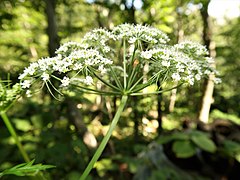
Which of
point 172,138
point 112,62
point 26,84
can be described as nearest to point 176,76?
point 112,62

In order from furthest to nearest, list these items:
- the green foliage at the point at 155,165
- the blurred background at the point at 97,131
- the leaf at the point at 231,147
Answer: the leaf at the point at 231,147, the green foliage at the point at 155,165, the blurred background at the point at 97,131

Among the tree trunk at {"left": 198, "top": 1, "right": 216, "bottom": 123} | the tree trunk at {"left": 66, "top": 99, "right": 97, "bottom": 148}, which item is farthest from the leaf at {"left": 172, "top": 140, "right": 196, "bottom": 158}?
the tree trunk at {"left": 198, "top": 1, "right": 216, "bottom": 123}

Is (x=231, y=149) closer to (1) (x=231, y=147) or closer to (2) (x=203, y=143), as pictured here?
(1) (x=231, y=147)

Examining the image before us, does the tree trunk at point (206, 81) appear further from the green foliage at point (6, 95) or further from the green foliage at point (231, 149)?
the green foliage at point (6, 95)

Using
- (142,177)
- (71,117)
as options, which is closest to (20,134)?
(71,117)

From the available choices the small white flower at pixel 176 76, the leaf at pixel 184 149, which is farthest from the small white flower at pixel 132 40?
the leaf at pixel 184 149

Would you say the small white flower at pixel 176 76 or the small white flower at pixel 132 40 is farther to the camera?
the small white flower at pixel 132 40

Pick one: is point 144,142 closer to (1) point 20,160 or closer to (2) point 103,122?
(2) point 103,122
